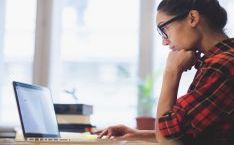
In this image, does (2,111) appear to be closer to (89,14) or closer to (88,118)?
(89,14)

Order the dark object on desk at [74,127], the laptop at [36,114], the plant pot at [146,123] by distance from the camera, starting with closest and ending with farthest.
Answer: the laptop at [36,114], the dark object on desk at [74,127], the plant pot at [146,123]

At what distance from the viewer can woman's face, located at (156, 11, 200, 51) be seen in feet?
4.60

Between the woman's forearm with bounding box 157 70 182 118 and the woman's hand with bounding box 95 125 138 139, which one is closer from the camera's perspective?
the woman's forearm with bounding box 157 70 182 118

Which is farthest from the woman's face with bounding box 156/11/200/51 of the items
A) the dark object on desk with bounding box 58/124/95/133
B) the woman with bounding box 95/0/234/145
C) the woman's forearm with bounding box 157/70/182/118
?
the dark object on desk with bounding box 58/124/95/133

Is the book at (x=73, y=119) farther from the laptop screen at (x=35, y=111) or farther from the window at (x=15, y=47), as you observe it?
the window at (x=15, y=47)

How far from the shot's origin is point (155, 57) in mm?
3357

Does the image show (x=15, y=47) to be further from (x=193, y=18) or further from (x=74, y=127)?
(x=193, y=18)

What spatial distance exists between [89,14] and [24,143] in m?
2.34

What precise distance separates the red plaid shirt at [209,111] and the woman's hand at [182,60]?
0.16 meters

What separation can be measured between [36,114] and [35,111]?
0.8 inches

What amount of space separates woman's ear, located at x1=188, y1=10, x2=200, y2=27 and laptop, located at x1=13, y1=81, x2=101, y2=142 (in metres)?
0.54

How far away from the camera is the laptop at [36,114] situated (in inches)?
62.3

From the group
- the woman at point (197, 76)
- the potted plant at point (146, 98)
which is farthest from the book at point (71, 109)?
the woman at point (197, 76)

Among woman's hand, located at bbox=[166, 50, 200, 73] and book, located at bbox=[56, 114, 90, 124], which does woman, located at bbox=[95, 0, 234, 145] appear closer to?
woman's hand, located at bbox=[166, 50, 200, 73]
